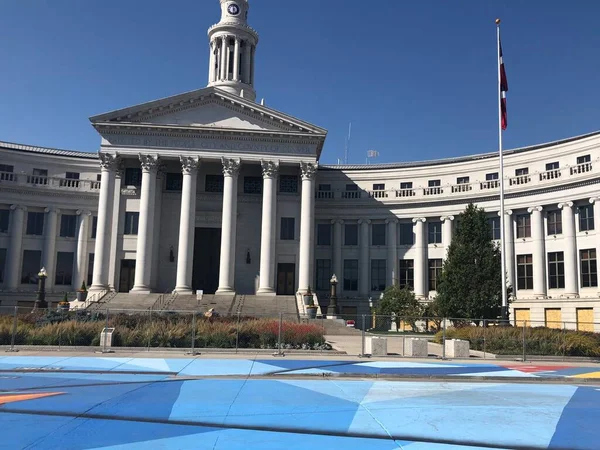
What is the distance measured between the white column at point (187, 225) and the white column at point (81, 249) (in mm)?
11384

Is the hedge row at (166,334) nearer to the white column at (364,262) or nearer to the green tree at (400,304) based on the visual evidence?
the green tree at (400,304)

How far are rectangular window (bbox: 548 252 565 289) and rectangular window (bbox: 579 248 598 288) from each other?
1738mm

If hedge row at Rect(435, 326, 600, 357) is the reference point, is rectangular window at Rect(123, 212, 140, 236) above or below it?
above

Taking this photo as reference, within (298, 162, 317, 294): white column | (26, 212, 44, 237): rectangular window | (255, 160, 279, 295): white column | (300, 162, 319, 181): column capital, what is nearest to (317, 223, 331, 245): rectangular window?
(298, 162, 317, 294): white column

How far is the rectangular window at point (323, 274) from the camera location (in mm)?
63528

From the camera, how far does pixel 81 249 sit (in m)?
60.7

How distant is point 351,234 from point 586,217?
24019 millimetres

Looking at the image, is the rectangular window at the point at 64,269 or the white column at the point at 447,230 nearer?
the rectangular window at the point at 64,269

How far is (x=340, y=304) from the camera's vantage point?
63250 mm

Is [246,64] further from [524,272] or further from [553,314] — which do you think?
[553,314]

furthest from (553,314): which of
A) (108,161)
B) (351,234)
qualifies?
(108,161)

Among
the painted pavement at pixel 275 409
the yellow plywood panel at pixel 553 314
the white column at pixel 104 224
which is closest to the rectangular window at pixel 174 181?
the white column at pixel 104 224

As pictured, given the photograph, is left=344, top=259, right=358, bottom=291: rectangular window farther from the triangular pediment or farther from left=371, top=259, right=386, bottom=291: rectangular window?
the triangular pediment

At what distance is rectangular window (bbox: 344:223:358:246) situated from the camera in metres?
64.8
